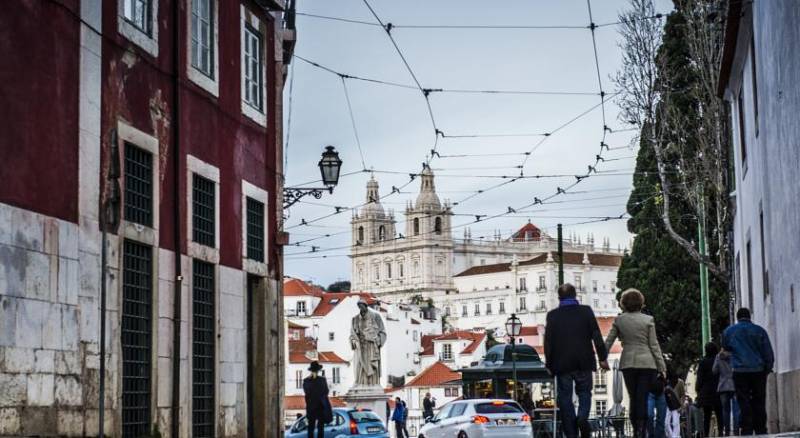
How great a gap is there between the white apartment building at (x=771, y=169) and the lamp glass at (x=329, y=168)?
6.80 metres

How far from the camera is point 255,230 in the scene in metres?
20.2

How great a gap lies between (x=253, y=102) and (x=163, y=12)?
13.4 ft

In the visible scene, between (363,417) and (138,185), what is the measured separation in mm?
14733

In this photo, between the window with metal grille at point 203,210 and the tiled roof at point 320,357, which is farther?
the tiled roof at point 320,357

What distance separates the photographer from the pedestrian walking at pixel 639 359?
13234mm

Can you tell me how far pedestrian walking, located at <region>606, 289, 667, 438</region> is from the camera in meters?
13.2

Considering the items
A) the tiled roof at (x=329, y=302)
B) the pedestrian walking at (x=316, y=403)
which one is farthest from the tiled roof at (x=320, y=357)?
the pedestrian walking at (x=316, y=403)

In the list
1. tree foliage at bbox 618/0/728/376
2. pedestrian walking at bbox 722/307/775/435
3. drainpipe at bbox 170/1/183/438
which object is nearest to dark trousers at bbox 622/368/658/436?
pedestrian walking at bbox 722/307/775/435

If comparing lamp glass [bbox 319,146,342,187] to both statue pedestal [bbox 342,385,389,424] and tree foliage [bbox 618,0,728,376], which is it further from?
tree foliage [bbox 618,0,728,376]

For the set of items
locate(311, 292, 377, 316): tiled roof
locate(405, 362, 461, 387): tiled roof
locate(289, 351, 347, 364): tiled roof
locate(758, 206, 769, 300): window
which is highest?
locate(311, 292, 377, 316): tiled roof

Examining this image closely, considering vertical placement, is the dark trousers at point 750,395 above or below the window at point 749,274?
below

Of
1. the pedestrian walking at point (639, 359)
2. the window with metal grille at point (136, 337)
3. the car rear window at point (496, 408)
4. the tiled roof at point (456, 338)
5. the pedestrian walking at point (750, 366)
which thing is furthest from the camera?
the tiled roof at point (456, 338)

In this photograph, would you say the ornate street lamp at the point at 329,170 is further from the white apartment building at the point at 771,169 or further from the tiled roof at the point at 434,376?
the tiled roof at the point at 434,376

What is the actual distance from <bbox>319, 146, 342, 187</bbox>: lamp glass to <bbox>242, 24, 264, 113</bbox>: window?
2.92 m
